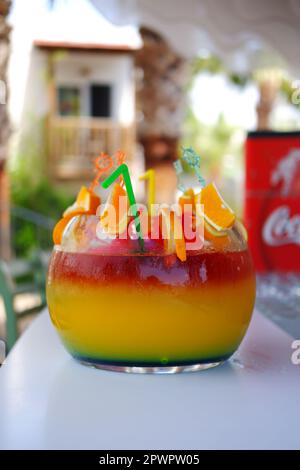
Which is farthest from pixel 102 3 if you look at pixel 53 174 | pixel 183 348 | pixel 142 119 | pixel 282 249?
pixel 53 174

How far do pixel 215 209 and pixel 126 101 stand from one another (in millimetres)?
12291

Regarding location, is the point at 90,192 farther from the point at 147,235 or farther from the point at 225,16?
the point at 225,16

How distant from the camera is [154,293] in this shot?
848 mm

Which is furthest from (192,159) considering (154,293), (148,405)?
(148,405)

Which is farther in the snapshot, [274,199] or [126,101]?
[126,101]

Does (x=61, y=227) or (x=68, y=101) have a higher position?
(x=68, y=101)

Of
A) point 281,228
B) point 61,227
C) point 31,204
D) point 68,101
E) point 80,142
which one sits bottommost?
point 61,227

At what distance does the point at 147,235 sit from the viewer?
2.82ft

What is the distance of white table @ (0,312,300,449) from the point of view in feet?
2.09

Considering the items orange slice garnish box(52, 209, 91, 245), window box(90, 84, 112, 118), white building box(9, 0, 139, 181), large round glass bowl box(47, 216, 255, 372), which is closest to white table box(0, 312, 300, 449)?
large round glass bowl box(47, 216, 255, 372)

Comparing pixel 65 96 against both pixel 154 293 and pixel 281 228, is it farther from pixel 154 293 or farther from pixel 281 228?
pixel 154 293

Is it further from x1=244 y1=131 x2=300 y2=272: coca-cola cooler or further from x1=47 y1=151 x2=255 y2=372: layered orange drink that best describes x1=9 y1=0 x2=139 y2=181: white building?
x1=47 y1=151 x2=255 y2=372: layered orange drink

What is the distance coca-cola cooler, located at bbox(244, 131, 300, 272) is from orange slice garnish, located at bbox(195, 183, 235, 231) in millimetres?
970

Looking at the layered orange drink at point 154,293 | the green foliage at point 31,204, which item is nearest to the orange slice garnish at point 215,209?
the layered orange drink at point 154,293
